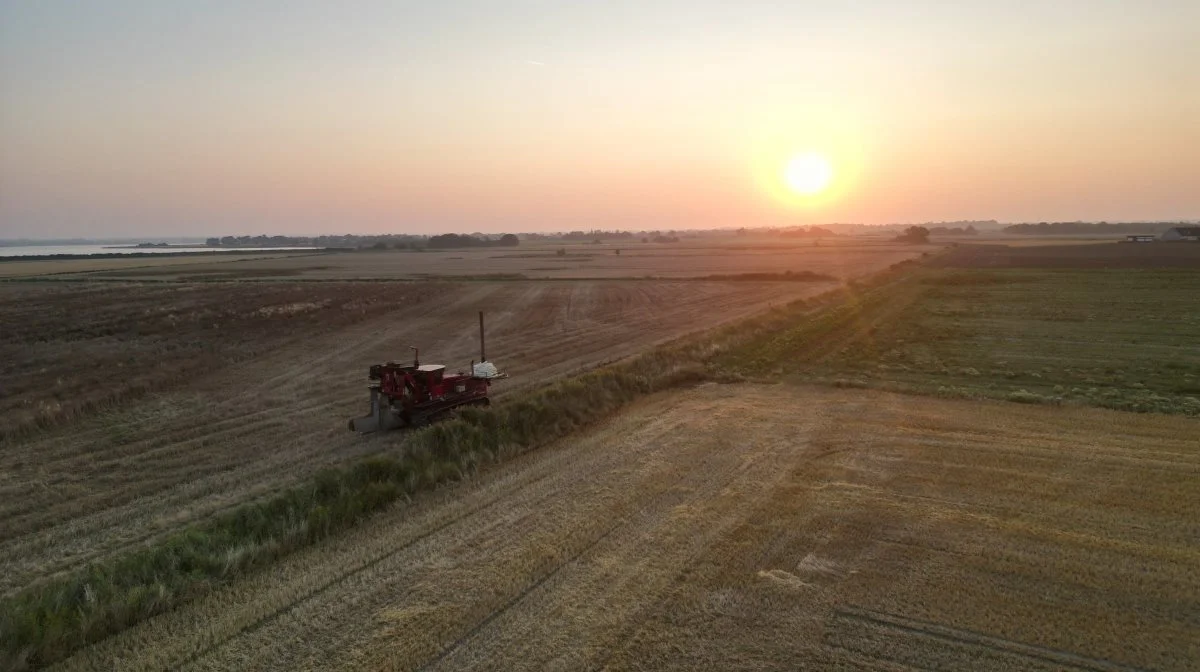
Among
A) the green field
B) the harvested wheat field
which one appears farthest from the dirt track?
the green field

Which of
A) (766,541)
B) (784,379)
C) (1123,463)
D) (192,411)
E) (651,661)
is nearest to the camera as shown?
(651,661)

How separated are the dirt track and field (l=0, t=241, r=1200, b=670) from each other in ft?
0.28

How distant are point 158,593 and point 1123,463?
1330cm

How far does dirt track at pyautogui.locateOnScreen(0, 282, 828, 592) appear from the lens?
9.30 metres

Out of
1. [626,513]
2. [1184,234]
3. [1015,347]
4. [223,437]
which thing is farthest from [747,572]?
[1184,234]

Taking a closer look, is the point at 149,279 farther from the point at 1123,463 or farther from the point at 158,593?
the point at 1123,463

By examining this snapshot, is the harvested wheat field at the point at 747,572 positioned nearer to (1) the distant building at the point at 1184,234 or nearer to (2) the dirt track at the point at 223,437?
(2) the dirt track at the point at 223,437

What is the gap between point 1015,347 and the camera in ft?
75.7

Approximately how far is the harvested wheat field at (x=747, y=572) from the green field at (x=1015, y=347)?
5.54 meters

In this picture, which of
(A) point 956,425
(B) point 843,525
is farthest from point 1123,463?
(B) point 843,525

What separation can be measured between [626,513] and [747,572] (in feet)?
6.66

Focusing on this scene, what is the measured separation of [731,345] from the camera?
2375 centimetres

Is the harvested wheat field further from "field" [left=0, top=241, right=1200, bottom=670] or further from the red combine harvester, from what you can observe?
the red combine harvester

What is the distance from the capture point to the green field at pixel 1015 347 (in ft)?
56.4
